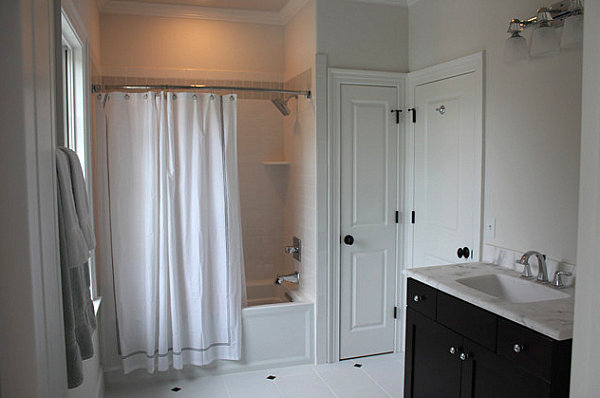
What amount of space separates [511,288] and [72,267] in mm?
1984

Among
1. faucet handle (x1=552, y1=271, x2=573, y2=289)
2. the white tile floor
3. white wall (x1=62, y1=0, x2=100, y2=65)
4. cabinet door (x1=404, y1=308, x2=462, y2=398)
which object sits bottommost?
the white tile floor

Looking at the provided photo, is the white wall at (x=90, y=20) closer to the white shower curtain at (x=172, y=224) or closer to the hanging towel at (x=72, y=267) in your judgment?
the white shower curtain at (x=172, y=224)

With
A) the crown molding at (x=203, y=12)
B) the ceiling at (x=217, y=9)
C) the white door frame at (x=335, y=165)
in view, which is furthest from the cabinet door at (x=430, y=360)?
the crown molding at (x=203, y=12)

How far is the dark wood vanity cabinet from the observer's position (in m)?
1.80

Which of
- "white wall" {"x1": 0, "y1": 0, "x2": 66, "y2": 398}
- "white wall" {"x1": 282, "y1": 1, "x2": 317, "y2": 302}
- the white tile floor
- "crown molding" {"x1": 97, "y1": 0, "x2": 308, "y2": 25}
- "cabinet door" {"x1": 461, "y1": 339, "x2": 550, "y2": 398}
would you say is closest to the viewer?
"white wall" {"x1": 0, "y1": 0, "x2": 66, "y2": 398}

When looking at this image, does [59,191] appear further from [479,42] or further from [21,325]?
[479,42]

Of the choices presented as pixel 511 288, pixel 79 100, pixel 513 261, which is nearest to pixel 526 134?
pixel 513 261

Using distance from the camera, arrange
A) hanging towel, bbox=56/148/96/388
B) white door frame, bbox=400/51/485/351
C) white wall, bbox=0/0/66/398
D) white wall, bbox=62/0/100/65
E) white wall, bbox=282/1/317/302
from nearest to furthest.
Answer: white wall, bbox=0/0/66/398, hanging towel, bbox=56/148/96/388, white wall, bbox=62/0/100/65, white door frame, bbox=400/51/485/351, white wall, bbox=282/1/317/302

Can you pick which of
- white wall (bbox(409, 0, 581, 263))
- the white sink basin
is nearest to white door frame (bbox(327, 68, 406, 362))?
white wall (bbox(409, 0, 581, 263))

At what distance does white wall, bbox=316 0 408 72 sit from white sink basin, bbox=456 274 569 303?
1786mm

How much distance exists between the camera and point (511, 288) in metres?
2.49

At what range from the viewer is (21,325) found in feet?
4.55

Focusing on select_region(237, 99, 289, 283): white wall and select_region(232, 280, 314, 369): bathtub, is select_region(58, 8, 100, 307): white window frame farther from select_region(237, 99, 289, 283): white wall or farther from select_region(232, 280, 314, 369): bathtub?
select_region(237, 99, 289, 283): white wall

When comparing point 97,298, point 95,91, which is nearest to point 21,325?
point 97,298
